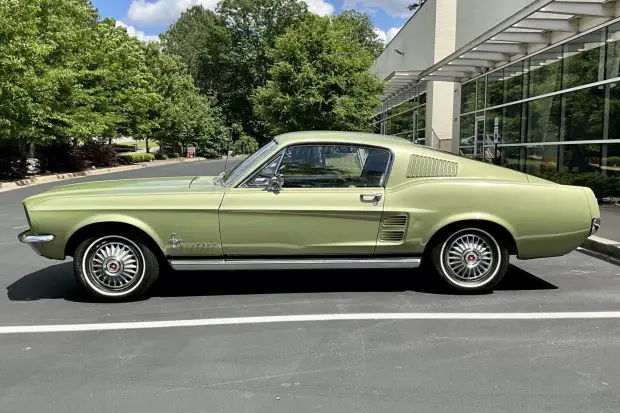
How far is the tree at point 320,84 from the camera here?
20.9m

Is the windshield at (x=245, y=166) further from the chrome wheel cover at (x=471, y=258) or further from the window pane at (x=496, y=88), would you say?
the window pane at (x=496, y=88)

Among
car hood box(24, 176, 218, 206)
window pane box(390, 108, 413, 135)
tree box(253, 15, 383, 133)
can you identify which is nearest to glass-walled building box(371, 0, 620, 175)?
tree box(253, 15, 383, 133)

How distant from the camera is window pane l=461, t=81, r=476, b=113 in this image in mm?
20370

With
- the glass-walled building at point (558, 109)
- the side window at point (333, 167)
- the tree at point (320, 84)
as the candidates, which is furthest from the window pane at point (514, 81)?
the side window at point (333, 167)

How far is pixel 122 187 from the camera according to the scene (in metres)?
5.64

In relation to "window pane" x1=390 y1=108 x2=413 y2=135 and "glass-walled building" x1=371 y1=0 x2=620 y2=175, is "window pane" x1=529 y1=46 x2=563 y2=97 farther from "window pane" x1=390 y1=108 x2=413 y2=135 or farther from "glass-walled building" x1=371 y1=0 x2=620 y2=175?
"window pane" x1=390 y1=108 x2=413 y2=135

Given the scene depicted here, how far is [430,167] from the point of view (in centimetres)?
555

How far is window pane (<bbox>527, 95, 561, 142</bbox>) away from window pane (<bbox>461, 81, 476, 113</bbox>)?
191 inches

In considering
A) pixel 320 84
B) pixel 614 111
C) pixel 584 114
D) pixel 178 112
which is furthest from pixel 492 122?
pixel 178 112

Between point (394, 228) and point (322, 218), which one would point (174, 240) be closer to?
point (322, 218)

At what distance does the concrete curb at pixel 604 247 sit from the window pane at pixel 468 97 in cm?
1312

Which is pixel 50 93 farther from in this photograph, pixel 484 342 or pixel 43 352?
pixel 484 342

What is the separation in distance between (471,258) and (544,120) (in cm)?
1038

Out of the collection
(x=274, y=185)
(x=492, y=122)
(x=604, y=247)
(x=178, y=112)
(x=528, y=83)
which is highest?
(x=178, y=112)
